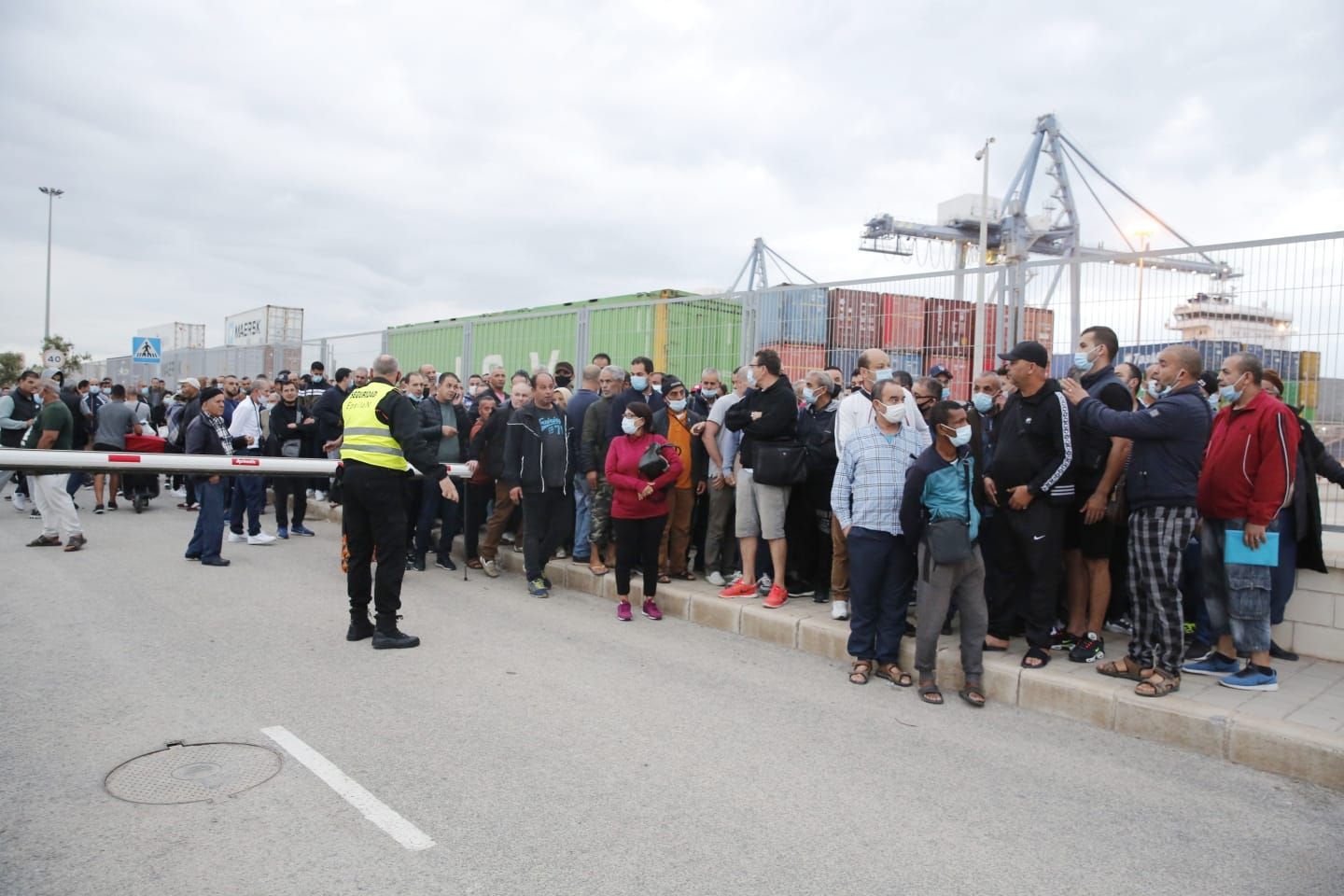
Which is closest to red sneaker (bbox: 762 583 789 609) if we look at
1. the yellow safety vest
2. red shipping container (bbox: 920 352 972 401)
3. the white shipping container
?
red shipping container (bbox: 920 352 972 401)

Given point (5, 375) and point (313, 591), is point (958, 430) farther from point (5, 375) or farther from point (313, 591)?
point (5, 375)

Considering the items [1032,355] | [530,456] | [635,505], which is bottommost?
[635,505]

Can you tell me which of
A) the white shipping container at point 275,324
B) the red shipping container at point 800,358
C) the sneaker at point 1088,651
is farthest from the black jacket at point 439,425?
the white shipping container at point 275,324

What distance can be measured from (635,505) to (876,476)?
2.34 metres

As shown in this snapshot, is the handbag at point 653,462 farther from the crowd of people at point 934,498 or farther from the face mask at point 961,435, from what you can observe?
the face mask at point 961,435

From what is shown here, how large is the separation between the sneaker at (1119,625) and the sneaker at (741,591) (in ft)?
9.17

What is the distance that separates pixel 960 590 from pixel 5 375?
54193 mm

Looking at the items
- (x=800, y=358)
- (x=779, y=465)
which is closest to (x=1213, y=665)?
(x=779, y=465)

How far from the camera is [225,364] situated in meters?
24.4

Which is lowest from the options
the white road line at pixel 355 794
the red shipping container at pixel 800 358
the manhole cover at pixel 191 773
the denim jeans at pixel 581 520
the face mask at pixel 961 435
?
the manhole cover at pixel 191 773

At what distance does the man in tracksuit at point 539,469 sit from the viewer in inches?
329

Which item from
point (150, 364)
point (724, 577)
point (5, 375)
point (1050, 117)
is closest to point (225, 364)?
point (150, 364)

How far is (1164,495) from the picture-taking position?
17.4ft

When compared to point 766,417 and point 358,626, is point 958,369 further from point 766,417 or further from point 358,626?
point 358,626
